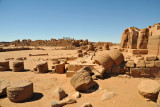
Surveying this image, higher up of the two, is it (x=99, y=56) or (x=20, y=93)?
(x=99, y=56)

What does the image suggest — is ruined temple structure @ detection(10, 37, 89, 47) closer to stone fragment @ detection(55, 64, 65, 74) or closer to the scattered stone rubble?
the scattered stone rubble

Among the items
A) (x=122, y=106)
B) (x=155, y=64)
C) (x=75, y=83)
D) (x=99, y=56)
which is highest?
(x=99, y=56)

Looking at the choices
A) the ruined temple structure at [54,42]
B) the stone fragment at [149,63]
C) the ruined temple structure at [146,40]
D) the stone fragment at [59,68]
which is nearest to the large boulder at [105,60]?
the stone fragment at [149,63]

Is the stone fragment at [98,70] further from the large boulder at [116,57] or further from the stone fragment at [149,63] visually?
the stone fragment at [149,63]

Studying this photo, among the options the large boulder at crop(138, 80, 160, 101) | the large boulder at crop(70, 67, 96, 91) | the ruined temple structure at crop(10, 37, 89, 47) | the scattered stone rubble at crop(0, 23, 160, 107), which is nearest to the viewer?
the large boulder at crop(138, 80, 160, 101)

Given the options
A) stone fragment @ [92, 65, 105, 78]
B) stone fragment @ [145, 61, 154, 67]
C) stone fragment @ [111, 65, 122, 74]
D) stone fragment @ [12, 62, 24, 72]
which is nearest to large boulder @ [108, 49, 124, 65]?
stone fragment @ [111, 65, 122, 74]

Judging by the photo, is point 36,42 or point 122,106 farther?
point 36,42

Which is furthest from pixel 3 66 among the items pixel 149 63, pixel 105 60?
pixel 149 63

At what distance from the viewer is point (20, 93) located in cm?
361

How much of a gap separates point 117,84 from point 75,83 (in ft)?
6.53

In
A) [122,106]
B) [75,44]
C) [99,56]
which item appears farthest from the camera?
[75,44]

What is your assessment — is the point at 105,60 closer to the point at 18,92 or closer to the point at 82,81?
the point at 82,81

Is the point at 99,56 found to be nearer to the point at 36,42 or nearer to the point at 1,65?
the point at 1,65

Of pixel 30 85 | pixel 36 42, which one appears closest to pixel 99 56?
pixel 30 85
